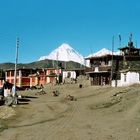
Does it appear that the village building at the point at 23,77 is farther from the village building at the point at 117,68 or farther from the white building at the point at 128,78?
the white building at the point at 128,78

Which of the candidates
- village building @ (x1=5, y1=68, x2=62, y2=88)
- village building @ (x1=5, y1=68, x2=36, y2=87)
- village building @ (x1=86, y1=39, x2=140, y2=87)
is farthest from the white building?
village building @ (x1=5, y1=68, x2=36, y2=87)

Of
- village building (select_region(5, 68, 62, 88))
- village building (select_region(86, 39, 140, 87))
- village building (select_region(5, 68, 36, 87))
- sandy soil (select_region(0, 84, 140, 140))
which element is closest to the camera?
sandy soil (select_region(0, 84, 140, 140))

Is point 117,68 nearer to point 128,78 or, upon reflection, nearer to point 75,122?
point 128,78

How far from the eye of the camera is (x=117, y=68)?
8500 centimetres

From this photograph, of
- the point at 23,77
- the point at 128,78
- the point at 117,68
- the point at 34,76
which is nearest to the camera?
the point at 128,78

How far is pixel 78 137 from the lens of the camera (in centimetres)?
2975

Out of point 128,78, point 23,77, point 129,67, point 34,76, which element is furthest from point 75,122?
point 23,77

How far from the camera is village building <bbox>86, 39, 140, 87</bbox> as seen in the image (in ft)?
251

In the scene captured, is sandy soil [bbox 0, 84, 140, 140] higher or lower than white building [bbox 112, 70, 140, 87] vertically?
lower

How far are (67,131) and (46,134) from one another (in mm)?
1678

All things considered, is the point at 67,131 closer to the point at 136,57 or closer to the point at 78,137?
the point at 78,137

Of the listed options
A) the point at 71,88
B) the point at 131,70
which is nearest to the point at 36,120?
the point at 131,70

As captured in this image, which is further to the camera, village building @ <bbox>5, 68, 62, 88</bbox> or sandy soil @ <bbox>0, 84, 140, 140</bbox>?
village building @ <bbox>5, 68, 62, 88</bbox>

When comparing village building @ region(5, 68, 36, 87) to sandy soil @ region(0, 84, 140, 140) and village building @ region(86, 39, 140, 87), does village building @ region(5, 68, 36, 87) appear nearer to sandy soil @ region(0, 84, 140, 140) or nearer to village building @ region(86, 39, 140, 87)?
village building @ region(86, 39, 140, 87)
